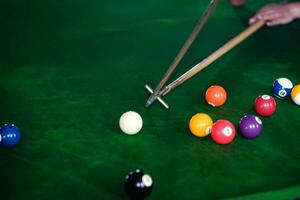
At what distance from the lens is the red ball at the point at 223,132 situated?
7.84 ft

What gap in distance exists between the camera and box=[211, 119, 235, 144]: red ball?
2389mm

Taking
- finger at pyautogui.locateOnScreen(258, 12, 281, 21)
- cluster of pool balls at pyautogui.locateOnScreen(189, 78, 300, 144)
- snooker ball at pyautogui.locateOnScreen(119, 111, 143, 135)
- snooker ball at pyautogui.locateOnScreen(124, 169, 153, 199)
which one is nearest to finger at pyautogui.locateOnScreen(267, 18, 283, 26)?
finger at pyautogui.locateOnScreen(258, 12, 281, 21)

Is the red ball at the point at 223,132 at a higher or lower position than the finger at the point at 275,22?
lower

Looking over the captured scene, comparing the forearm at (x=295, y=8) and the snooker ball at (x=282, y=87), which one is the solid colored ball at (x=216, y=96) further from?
the forearm at (x=295, y=8)

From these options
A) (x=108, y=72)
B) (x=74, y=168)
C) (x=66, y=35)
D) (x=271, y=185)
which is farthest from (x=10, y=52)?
(x=271, y=185)

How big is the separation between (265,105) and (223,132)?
1.21 feet

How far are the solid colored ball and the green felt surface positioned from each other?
0.14 ft

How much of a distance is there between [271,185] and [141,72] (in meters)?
1.19

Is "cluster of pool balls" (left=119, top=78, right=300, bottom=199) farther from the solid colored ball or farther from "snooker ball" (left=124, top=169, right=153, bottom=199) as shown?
"snooker ball" (left=124, top=169, right=153, bottom=199)

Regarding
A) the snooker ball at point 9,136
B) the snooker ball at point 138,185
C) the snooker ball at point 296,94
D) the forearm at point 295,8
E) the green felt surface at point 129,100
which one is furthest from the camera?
the forearm at point 295,8

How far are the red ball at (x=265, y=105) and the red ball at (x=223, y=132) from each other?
29 cm

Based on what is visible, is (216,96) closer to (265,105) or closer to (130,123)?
(265,105)

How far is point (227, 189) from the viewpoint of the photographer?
213 centimetres

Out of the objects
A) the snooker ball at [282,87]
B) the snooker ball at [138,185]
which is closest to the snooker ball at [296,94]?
the snooker ball at [282,87]
